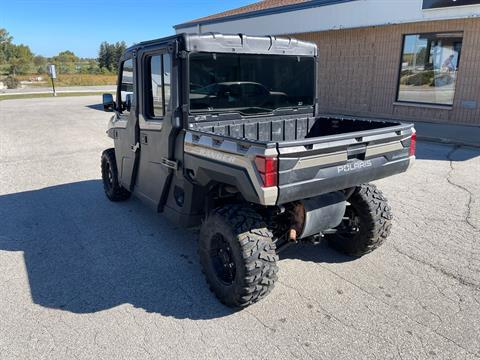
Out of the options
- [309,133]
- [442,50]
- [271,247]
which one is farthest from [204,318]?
[442,50]

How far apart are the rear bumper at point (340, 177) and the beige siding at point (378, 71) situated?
379 inches

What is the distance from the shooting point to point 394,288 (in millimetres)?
3518

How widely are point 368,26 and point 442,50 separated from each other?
249 cm

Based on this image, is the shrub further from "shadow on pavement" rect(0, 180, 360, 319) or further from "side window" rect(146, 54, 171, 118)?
"side window" rect(146, 54, 171, 118)

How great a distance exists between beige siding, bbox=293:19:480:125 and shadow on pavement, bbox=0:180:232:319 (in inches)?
407

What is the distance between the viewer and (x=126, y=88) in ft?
15.9

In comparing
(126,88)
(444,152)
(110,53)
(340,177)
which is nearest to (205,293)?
(340,177)

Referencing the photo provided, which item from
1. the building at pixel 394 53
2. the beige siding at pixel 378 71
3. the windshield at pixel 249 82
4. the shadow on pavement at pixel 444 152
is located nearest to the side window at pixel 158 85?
the windshield at pixel 249 82

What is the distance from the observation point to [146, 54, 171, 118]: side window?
3.76 metres

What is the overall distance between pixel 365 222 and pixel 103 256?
2.79m

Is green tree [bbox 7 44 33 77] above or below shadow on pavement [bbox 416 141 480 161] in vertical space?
above

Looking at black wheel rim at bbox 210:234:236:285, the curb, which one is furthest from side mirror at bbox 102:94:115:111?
the curb

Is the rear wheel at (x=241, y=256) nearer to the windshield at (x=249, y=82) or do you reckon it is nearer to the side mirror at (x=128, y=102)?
the windshield at (x=249, y=82)

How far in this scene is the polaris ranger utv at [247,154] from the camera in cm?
294
